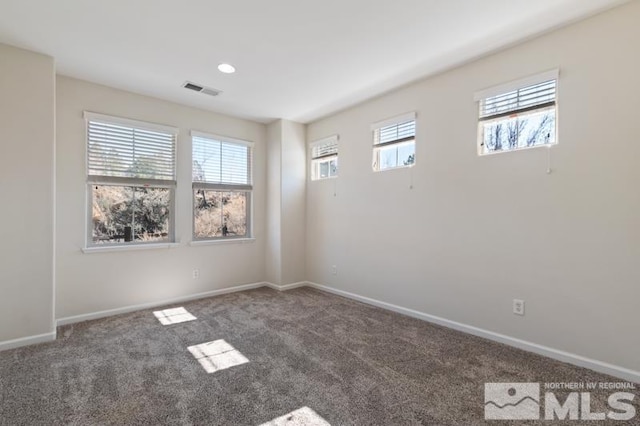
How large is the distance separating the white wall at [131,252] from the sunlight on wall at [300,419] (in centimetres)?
292

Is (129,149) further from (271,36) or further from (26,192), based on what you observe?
(271,36)

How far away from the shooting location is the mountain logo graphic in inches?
75.0

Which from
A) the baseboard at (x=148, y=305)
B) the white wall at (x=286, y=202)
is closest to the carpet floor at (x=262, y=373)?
the baseboard at (x=148, y=305)

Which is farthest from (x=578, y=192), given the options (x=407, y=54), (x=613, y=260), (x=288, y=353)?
(x=288, y=353)

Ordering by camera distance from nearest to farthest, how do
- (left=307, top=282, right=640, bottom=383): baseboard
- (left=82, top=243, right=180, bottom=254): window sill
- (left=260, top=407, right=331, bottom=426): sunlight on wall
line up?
(left=260, top=407, right=331, bottom=426): sunlight on wall
(left=307, top=282, right=640, bottom=383): baseboard
(left=82, top=243, right=180, bottom=254): window sill

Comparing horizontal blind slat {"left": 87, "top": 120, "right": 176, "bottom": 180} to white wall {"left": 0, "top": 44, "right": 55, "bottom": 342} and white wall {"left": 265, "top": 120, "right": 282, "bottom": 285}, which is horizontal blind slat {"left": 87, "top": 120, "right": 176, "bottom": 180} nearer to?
white wall {"left": 0, "top": 44, "right": 55, "bottom": 342}

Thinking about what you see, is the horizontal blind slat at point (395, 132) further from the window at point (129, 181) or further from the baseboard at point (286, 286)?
the window at point (129, 181)

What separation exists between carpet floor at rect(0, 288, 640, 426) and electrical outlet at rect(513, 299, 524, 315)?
34 cm

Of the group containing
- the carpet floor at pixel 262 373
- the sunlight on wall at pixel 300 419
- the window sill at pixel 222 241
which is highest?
the window sill at pixel 222 241

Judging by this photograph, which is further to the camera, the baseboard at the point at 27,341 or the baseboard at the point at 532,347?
the baseboard at the point at 27,341

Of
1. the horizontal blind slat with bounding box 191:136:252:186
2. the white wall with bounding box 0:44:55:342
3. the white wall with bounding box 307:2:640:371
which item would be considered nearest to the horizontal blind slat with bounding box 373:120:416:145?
the white wall with bounding box 307:2:640:371

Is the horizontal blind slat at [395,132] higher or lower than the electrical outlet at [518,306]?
higher

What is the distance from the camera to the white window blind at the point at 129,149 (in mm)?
3662

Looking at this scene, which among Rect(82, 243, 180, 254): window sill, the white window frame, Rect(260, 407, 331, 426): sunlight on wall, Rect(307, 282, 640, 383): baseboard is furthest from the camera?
the white window frame
